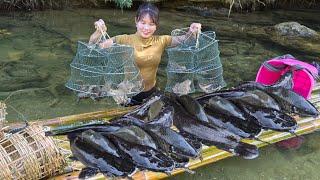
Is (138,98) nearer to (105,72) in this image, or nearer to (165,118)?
(105,72)

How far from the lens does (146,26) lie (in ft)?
17.3

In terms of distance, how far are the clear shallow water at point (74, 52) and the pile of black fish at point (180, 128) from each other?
1.64 feet

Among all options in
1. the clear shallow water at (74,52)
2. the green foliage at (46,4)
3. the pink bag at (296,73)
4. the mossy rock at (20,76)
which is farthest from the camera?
the green foliage at (46,4)

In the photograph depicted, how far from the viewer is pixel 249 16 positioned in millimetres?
14148

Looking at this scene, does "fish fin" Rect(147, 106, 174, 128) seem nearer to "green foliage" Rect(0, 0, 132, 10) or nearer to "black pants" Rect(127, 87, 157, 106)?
"black pants" Rect(127, 87, 157, 106)

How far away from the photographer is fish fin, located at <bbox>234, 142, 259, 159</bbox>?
429 centimetres

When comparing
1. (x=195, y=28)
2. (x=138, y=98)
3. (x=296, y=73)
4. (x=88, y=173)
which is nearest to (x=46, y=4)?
(x=138, y=98)

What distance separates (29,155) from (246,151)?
2.13m

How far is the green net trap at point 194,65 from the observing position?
5.78m

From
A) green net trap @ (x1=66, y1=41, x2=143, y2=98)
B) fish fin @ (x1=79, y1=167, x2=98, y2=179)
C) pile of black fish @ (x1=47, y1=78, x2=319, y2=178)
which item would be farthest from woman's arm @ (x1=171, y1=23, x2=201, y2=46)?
fish fin @ (x1=79, y1=167, x2=98, y2=179)

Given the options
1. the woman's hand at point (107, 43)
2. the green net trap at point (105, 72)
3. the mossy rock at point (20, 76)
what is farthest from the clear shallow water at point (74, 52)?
the woman's hand at point (107, 43)

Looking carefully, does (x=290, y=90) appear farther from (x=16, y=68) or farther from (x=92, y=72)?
(x=16, y=68)

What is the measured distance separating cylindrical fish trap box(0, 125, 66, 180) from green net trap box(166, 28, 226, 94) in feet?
8.16

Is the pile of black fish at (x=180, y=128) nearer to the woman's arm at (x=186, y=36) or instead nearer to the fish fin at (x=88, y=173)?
the fish fin at (x=88, y=173)
